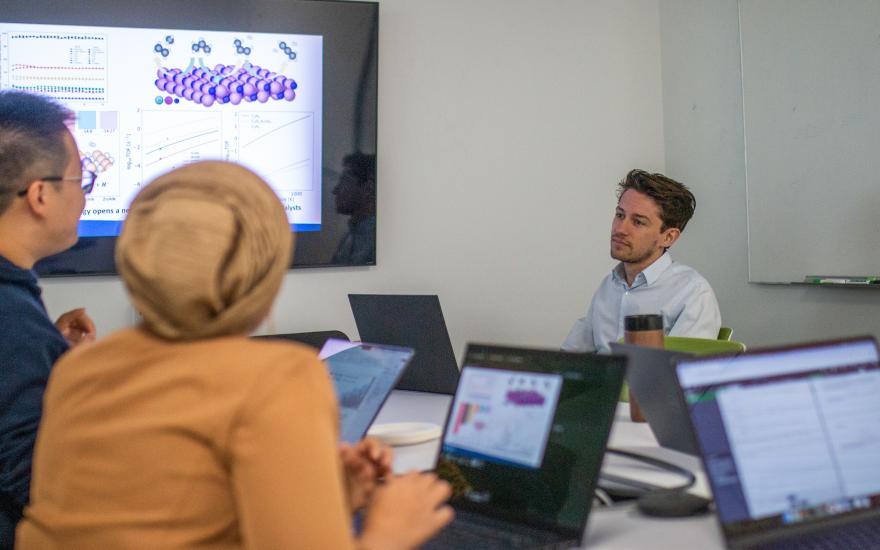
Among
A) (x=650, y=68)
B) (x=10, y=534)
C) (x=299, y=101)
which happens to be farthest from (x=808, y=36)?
(x=10, y=534)

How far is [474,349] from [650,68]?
2.84m

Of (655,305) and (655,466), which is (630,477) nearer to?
(655,466)

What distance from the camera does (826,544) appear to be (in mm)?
1028

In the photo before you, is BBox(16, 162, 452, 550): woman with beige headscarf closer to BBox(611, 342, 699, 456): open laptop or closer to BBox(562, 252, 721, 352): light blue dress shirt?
BBox(611, 342, 699, 456): open laptop

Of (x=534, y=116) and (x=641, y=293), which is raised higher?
(x=534, y=116)

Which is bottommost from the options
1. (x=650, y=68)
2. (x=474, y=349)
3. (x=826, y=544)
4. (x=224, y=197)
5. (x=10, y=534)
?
(x=10, y=534)

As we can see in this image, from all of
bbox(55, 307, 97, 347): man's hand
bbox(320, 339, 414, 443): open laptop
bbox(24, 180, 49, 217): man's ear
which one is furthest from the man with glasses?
bbox(320, 339, 414, 443): open laptop

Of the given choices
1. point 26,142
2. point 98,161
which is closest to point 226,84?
point 98,161

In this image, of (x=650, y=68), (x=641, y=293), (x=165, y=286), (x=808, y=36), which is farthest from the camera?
(x=650, y=68)

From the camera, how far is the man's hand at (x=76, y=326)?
79.2 inches

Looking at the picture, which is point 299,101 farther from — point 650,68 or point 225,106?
point 650,68

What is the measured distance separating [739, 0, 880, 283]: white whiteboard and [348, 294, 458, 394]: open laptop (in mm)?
1410

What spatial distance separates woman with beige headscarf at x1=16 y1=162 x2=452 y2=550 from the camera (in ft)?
2.55

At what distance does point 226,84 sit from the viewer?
3.23 meters
